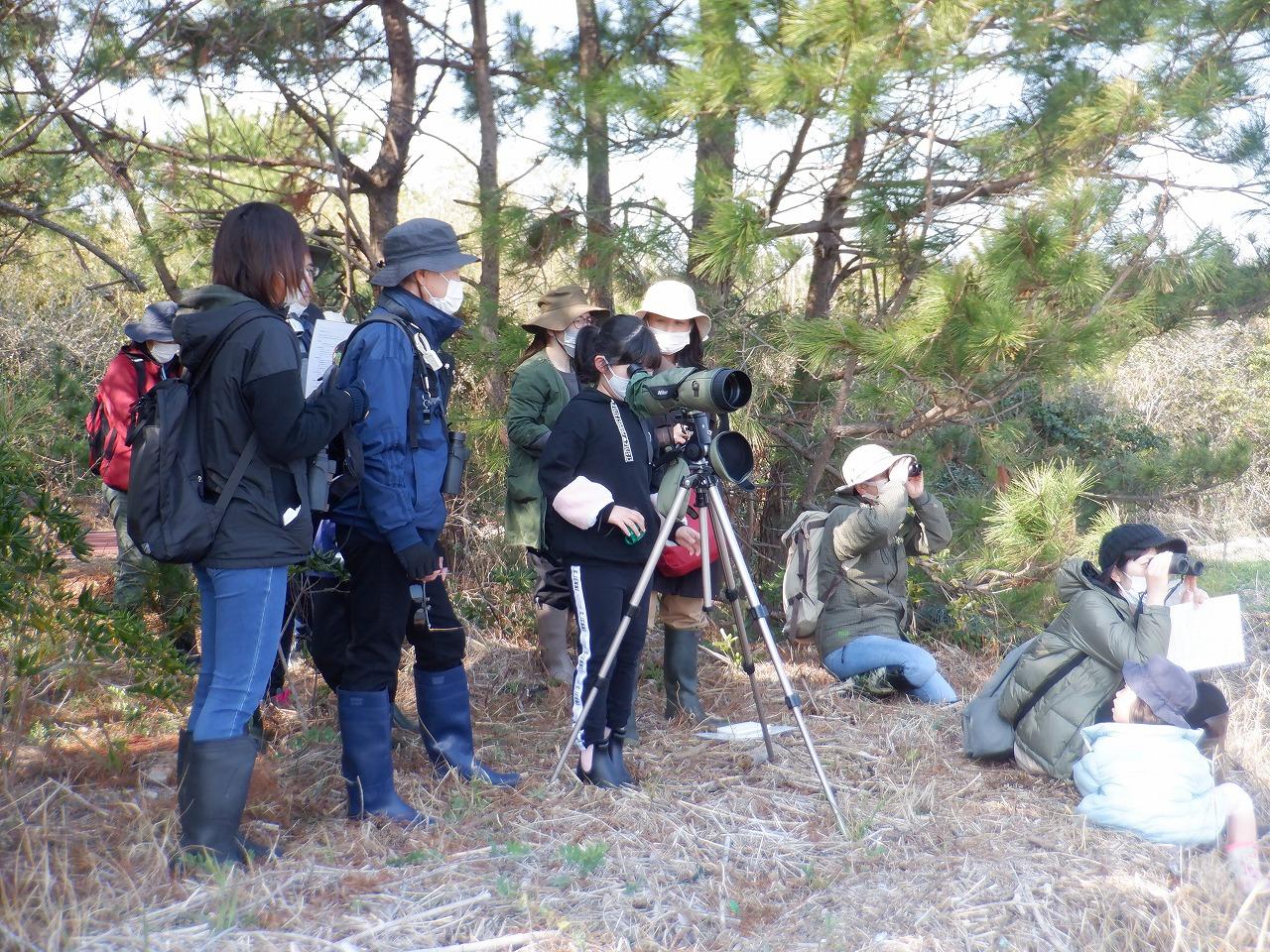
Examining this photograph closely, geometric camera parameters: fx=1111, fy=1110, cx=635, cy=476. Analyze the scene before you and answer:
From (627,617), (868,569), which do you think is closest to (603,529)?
(627,617)

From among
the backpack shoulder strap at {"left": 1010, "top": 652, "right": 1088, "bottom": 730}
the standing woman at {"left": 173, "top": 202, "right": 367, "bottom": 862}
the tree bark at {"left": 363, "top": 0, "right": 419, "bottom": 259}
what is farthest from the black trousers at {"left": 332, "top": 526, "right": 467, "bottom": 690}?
the tree bark at {"left": 363, "top": 0, "right": 419, "bottom": 259}

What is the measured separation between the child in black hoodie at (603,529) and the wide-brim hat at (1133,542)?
1.45 metres

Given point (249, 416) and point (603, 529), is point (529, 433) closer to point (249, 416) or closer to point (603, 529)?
point (603, 529)

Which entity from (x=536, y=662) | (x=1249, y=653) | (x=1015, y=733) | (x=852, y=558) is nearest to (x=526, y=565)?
(x=536, y=662)

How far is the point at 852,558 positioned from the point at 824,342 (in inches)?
36.0

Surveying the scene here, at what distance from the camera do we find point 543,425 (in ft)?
14.3

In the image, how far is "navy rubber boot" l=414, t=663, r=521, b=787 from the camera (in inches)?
137

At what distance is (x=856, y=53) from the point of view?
3.89 meters

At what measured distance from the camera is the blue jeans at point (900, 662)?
4484 mm

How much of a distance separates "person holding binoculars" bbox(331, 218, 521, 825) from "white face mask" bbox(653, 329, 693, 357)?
1.04 m

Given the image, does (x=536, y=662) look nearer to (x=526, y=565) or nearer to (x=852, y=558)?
(x=526, y=565)

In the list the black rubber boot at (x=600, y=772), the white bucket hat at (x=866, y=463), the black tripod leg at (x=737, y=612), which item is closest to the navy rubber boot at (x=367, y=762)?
the black rubber boot at (x=600, y=772)

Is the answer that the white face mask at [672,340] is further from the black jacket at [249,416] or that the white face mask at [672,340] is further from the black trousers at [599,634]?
the black jacket at [249,416]

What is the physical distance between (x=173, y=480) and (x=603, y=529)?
128cm
